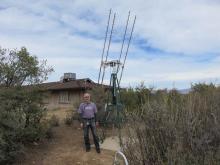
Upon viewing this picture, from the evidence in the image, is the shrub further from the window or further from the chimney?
the chimney

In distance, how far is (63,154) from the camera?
49.4 ft

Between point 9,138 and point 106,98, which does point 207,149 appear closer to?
point 9,138

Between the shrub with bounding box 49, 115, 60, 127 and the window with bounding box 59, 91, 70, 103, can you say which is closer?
the shrub with bounding box 49, 115, 60, 127

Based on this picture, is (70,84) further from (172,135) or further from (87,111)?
(172,135)

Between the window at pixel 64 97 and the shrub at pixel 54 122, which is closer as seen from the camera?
the shrub at pixel 54 122

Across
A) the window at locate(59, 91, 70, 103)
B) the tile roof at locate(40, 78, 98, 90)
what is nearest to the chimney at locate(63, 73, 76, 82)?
the tile roof at locate(40, 78, 98, 90)

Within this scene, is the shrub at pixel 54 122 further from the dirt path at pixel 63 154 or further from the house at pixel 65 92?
the house at pixel 65 92

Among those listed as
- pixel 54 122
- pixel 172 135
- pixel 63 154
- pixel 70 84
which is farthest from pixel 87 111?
pixel 70 84


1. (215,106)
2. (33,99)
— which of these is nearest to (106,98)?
(33,99)

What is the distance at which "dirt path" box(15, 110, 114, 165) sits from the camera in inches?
559

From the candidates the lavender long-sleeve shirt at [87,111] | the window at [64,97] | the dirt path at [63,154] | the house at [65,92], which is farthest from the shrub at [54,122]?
the window at [64,97]

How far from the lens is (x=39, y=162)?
14477 mm

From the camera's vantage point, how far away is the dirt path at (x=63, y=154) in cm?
1421

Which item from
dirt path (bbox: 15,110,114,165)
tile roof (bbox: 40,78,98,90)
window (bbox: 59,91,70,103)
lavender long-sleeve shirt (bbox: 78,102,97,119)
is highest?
tile roof (bbox: 40,78,98,90)
